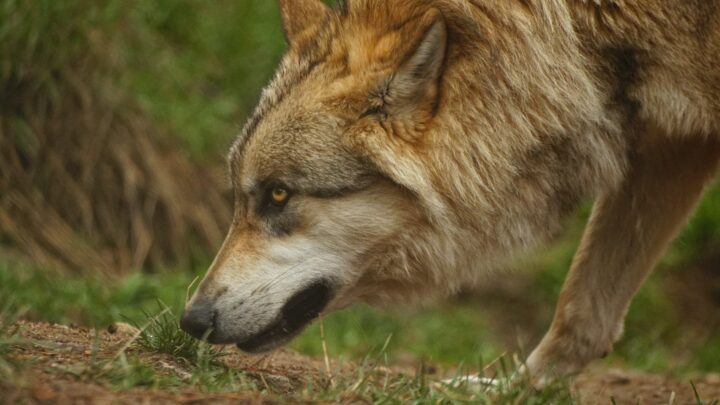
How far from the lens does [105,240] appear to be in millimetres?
7570

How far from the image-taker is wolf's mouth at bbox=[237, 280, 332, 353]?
4090 millimetres

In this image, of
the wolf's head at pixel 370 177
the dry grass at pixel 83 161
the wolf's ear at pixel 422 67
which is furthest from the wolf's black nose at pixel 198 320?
the dry grass at pixel 83 161

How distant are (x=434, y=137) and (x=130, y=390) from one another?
1.54m

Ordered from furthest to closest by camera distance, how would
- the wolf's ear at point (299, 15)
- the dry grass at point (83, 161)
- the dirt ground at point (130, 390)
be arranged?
the dry grass at point (83, 161)
the wolf's ear at point (299, 15)
the dirt ground at point (130, 390)

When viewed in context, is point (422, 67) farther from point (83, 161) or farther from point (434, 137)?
point (83, 161)

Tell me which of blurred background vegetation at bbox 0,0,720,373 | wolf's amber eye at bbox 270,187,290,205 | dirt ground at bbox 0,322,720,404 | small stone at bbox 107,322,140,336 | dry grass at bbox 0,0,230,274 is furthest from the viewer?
dry grass at bbox 0,0,230,274

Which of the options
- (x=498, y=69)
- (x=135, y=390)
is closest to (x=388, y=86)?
(x=498, y=69)

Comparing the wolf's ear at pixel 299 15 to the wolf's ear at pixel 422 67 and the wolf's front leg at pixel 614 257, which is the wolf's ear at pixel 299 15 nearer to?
the wolf's ear at pixel 422 67

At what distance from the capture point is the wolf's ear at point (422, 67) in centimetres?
387

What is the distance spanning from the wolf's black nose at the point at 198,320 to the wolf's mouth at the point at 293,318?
0.54 ft

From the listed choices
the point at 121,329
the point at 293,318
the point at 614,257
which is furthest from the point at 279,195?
the point at 614,257

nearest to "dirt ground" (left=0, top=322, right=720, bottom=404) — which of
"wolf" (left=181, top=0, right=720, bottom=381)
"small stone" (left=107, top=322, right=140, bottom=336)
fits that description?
"small stone" (left=107, top=322, right=140, bottom=336)

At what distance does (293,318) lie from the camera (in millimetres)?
4168

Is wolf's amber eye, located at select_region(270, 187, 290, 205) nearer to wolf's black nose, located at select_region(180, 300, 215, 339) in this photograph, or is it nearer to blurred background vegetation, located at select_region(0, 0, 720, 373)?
wolf's black nose, located at select_region(180, 300, 215, 339)
